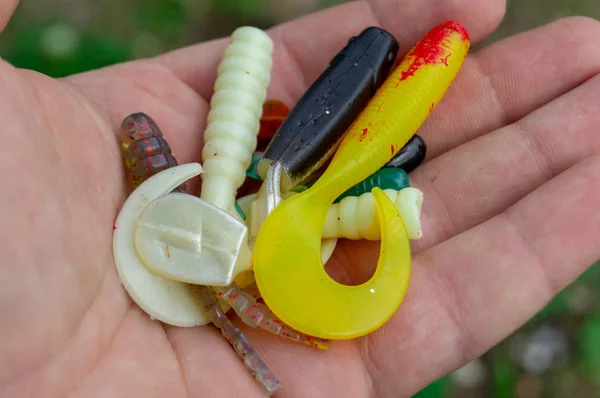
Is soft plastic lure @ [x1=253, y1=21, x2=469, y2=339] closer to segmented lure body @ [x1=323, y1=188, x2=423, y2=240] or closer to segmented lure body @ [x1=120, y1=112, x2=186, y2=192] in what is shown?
segmented lure body @ [x1=323, y1=188, x2=423, y2=240]

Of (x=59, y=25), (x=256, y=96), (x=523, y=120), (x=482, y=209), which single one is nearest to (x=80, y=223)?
(x=256, y=96)

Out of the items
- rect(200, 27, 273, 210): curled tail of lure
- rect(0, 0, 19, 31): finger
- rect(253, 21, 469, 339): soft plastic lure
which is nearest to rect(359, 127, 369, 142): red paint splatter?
rect(253, 21, 469, 339): soft plastic lure

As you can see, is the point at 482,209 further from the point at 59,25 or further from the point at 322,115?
the point at 59,25

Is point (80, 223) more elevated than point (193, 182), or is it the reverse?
point (80, 223)

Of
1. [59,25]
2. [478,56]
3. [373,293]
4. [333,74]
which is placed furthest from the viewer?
[59,25]

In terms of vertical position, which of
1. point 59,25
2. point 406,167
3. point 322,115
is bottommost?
point 59,25

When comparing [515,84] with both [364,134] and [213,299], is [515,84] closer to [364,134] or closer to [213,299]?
[364,134]

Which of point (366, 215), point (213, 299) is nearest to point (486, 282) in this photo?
point (366, 215)
